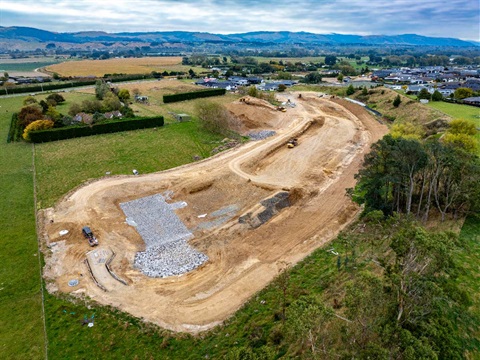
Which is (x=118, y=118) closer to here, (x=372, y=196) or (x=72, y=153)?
(x=72, y=153)

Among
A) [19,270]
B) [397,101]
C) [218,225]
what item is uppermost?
[397,101]

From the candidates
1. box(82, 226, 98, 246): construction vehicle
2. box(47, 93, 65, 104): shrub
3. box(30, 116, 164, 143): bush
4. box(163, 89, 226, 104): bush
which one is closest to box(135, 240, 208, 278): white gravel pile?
box(82, 226, 98, 246): construction vehicle

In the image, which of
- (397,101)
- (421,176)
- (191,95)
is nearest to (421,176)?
(421,176)

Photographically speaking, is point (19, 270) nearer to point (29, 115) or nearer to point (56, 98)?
point (29, 115)

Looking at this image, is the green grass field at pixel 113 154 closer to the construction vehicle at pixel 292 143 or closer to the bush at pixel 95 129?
the bush at pixel 95 129

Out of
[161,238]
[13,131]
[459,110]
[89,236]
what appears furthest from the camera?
[459,110]
